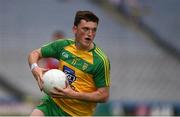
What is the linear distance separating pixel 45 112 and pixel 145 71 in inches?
386

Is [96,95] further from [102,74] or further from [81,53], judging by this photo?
[81,53]

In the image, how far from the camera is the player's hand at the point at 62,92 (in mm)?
6801

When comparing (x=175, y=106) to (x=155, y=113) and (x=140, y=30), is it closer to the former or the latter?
(x=155, y=113)

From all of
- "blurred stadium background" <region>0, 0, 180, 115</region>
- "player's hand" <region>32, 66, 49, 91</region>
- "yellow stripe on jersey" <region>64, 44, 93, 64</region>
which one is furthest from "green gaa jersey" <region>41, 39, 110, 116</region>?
"blurred stadium background" <region>0, 0, 180, 115</region>

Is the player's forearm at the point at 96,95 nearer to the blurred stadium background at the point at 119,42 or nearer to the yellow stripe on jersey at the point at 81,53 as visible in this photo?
the yellow stripe on jersey at the point at 81,53

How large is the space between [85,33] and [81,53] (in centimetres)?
37

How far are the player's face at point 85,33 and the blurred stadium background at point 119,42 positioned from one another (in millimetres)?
9015

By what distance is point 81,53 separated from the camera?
24.4 feet

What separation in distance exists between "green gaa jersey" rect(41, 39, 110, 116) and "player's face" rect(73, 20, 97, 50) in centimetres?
15

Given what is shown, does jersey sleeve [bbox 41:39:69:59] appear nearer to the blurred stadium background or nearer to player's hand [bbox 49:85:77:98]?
player's hand [bbox 49:85:77:98]

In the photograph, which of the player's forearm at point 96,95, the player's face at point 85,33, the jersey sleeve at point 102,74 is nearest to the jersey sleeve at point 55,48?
the player's face at point 85,33

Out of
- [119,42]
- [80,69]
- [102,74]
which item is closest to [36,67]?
[80,69]

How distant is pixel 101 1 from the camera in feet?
56.1

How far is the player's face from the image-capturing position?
711 cm
